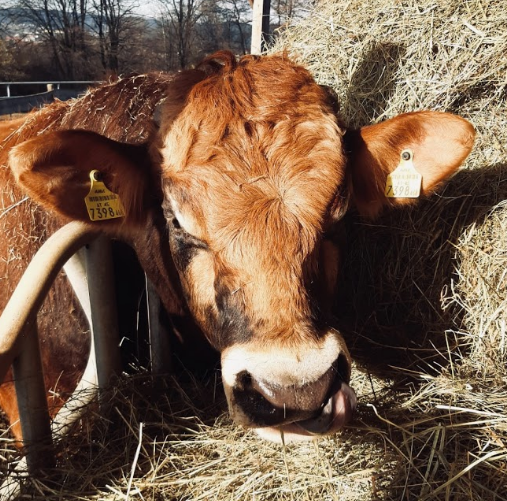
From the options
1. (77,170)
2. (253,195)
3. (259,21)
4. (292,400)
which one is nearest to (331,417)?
(292,400)

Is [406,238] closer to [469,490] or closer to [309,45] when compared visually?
[469,490]

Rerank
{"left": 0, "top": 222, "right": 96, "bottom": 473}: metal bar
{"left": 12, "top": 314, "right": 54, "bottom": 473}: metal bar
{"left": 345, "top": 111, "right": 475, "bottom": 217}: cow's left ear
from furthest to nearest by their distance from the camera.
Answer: {"left": 345, "top": 111, "right": 475, "bottom": 217}: cow's left ear, {"left": 12, "top": 314, "right": 54, "bottom": 473}: metal bar, {"left": 0, "top": 222, "right": 96, "bottom": 473}: metal bar

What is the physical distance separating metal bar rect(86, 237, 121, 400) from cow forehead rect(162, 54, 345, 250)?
0.51m

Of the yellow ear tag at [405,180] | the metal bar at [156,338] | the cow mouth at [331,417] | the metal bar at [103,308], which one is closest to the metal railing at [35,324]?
the metal bar at [103,308]

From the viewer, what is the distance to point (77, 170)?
2.37 meters

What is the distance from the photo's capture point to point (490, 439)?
2.28m

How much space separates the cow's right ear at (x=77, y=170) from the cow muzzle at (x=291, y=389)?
104cm

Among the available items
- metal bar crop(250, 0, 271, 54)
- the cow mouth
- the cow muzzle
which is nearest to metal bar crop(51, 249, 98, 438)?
the cow muzzle

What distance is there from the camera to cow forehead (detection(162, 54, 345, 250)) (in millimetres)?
2117

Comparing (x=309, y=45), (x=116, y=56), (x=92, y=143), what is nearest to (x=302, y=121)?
(x=92, y=143)

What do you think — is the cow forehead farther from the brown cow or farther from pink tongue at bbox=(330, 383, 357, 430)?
pink tongue at bbox=(330, 383, 357, 430)

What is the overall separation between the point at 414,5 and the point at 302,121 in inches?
72.0

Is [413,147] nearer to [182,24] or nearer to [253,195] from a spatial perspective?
[253,195]

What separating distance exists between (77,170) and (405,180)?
5.42 ft
